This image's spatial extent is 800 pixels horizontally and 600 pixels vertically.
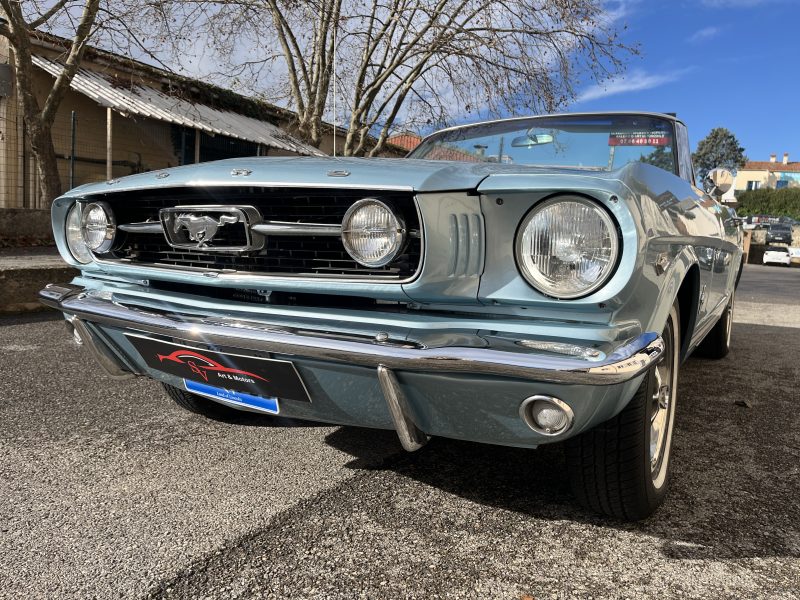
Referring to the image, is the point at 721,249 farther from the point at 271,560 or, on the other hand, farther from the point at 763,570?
the point at 271,560

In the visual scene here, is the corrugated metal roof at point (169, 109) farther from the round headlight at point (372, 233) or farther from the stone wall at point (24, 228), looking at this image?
the round headlight at point (372, 233)

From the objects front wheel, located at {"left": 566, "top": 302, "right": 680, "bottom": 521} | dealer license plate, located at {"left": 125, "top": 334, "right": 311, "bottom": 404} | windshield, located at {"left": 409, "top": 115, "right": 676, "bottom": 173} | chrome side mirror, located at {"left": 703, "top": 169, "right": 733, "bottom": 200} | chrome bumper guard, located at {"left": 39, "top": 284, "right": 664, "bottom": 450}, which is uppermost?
windshield, located at {"left": 409, "top": 115, "right": 676, "bottom": 173}

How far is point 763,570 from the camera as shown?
172 centimetres

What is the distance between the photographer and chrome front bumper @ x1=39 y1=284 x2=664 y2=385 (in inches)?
58.7

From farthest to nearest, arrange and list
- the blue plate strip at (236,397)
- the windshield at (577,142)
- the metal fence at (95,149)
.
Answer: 1. the metal fence at (95,149)
2. the windshield at (577,142)
3. the blue plate strip at (236,397)

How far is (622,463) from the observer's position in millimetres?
1801

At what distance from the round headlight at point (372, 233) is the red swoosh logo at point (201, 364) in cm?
48

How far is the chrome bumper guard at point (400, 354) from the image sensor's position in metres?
1.49

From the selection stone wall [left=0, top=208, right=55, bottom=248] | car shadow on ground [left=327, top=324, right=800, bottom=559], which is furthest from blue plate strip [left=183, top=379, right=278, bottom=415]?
stone wall [left=0, top=208, right=55, bottom=248]

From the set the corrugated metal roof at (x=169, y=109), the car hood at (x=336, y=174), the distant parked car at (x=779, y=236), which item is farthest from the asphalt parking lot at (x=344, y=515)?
the distant parked car at (x=779, y=236)

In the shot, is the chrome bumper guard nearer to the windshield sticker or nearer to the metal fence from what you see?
the windshield sticker

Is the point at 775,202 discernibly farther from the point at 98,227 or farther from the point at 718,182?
the point at 98,227

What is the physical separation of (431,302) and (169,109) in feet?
36.5

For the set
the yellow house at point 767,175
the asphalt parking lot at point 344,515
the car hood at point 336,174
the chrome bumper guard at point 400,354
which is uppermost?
the yellow house at point 767,175
